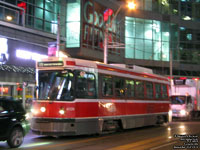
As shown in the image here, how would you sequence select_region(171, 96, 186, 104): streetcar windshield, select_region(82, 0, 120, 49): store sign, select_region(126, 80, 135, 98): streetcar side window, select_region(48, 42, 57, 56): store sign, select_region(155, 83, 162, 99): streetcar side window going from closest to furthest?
select_region(126, 80, 135, 98): streetcar side window < select_region(155, 83, 162, 99): streetcar side window < select_region(48, 42, 57, 56): store sign < select_region(171, 96, 186, 104): streetcar windshield < select_region(82, 0, 120, 49): store sign

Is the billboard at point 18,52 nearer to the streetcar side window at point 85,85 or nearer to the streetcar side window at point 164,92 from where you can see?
the streetcar side window at point 164,92

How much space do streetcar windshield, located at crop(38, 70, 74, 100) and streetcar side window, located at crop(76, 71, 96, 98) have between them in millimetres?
290

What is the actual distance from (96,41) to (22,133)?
2561cm

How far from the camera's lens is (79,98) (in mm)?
13234

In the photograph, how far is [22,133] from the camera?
11797 mm

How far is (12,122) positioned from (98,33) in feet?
87.3

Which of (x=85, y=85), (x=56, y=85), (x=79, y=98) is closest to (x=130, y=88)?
(x=85, y=85)

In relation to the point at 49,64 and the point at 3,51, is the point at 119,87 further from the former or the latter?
the point at 3,51

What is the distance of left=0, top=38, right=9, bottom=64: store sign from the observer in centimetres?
2336

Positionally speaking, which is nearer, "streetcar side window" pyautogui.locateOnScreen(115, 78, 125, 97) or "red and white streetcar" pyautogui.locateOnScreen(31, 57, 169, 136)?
"red and white streetcar" pyautogui.locateOnScreen(31, 57, 169, 136)

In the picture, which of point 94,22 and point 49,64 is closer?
point 49,64

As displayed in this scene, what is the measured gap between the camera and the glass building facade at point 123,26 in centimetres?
2769

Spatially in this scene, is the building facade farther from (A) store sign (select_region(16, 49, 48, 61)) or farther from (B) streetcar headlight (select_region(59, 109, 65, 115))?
(B) streetcar headlight (select_region(59, 109, 65, 115))

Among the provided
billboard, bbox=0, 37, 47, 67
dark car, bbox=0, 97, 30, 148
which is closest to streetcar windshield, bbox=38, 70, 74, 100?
dark car, bbox=0, 97, 30, 148
